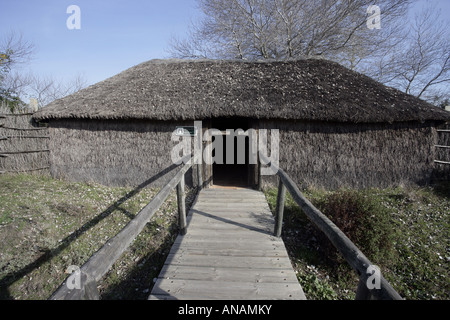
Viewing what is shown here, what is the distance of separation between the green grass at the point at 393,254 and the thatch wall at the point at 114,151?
3.46m

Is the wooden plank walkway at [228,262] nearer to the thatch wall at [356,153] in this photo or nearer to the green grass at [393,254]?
the green grass at [393,254]

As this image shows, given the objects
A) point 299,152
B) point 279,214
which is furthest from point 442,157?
point 279,214

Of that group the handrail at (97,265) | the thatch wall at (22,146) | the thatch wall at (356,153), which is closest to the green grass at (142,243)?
the thatch wall at (356,153)

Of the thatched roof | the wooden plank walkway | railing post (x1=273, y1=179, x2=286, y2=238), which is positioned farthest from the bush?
the thatched roof

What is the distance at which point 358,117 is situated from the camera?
17.2 ft

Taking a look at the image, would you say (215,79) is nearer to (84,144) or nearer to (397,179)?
(84,144)

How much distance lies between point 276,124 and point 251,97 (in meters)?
1.01

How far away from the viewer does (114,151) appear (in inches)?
241

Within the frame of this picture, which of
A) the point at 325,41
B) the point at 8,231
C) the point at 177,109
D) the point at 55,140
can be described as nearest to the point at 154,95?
the point at 177,109

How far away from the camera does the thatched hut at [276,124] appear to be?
17.8ft

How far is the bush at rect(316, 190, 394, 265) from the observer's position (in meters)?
3.28

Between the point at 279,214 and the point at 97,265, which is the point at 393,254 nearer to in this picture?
the point at 279,214

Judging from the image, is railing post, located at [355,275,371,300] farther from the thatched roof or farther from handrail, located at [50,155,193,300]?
the thatched roof

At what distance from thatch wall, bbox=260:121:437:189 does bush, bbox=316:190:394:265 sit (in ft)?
7.15
